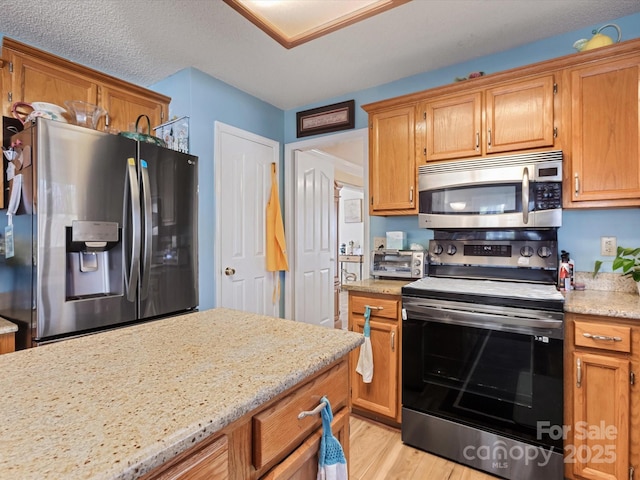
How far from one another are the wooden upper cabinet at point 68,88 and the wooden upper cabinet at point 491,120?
6.75 ft

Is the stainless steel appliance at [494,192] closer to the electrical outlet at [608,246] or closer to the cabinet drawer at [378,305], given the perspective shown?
the electrical outlet at [608,246]

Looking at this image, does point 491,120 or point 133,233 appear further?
point 491,120

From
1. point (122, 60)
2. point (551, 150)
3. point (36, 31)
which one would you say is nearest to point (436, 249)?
point (551, 150)

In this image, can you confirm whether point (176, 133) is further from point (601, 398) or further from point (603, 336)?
point (601, 398)

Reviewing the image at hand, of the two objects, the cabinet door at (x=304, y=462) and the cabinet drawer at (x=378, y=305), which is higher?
the cabinet drawer at (x=378, y=305)

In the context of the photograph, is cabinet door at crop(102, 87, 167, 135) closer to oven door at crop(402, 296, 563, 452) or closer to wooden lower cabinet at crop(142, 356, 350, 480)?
oven door at crop(402, 296, 563, 452)

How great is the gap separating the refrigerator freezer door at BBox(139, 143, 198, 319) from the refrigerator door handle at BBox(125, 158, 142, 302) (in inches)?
1.6

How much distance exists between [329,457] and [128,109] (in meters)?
2.68

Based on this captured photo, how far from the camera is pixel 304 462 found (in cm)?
82

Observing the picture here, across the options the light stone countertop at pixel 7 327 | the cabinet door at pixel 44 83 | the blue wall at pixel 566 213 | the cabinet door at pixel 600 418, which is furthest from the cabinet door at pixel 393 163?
the light stone countertop at pixel 7 327

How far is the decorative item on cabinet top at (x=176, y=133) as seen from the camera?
252cm

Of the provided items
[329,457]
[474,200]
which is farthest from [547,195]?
[329,457]

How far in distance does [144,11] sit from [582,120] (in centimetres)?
248

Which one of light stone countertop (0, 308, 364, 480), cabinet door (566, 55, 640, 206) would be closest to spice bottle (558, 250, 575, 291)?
cabinet door (566, 55, 640, 206)
